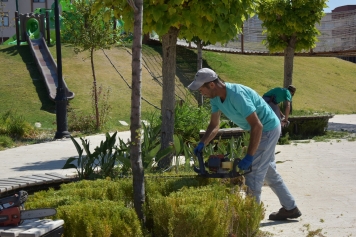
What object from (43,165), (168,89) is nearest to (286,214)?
(168,89)

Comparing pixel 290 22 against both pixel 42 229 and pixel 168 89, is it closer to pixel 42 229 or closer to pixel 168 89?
pixel 168 89

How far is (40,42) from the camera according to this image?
26469 mm

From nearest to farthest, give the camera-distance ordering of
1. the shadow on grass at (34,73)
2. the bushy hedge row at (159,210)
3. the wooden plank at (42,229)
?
the wooden plank at (42,229) → the bushy hedge row at (159,210) → the shadow on grass at (34,73)

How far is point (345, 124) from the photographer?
727 inches

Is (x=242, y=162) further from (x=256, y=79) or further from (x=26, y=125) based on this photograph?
(x=256, y=79)

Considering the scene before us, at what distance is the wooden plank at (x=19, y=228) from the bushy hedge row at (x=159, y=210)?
0.83 ft

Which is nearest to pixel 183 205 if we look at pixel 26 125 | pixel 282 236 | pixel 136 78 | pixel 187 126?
pixel 136 78

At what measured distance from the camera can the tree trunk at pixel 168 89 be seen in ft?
26.6

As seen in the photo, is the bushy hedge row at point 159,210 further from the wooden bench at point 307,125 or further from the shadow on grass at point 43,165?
the wooden bench at point 307,125

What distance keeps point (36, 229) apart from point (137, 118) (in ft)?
4.76

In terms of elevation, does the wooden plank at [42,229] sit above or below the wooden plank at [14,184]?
above

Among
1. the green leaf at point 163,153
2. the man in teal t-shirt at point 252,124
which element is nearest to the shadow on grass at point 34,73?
the green leaf at point 163,153

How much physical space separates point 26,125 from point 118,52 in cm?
1255

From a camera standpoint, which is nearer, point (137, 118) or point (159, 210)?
point (159, 210)
